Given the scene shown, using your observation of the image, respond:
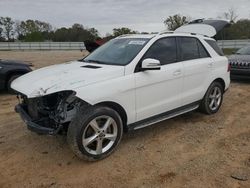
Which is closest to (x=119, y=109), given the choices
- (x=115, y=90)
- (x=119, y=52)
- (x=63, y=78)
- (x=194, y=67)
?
(x=115, y=90)

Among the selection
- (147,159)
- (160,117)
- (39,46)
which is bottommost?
(147,159)

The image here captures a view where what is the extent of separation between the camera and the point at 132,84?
4.43 m

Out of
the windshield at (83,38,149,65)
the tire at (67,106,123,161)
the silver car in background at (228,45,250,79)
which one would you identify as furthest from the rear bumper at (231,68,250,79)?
the tire at (67,106,123,161)

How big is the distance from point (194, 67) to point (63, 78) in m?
2.55

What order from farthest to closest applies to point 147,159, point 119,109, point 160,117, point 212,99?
point 212,99 → point 160,117 → point 119,109 → point 147,159

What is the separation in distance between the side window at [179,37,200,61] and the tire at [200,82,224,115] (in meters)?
0.81

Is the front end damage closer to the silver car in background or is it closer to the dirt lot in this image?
the dirt lot

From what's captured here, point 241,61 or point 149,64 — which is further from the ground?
point 149,64

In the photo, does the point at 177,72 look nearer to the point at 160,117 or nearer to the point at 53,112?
the point at 160,117

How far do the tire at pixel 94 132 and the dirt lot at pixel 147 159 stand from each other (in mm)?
162

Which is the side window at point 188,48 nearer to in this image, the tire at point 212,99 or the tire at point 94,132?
the tire at point 212,99

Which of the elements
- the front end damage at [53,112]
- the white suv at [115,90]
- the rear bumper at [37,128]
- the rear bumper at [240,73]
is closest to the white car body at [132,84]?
the white suv at [115,90]

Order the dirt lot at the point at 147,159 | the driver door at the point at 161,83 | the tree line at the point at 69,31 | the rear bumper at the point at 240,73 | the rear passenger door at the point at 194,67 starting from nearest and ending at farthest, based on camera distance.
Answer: the dirt lot at the point at 147,159 → the driver door at the point at 161,83 → the rear passenger door at the point at 194,67 → the rear bumper at the point at 240,73 → the tree line at the point at 69,31

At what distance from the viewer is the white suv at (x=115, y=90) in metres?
3.98
